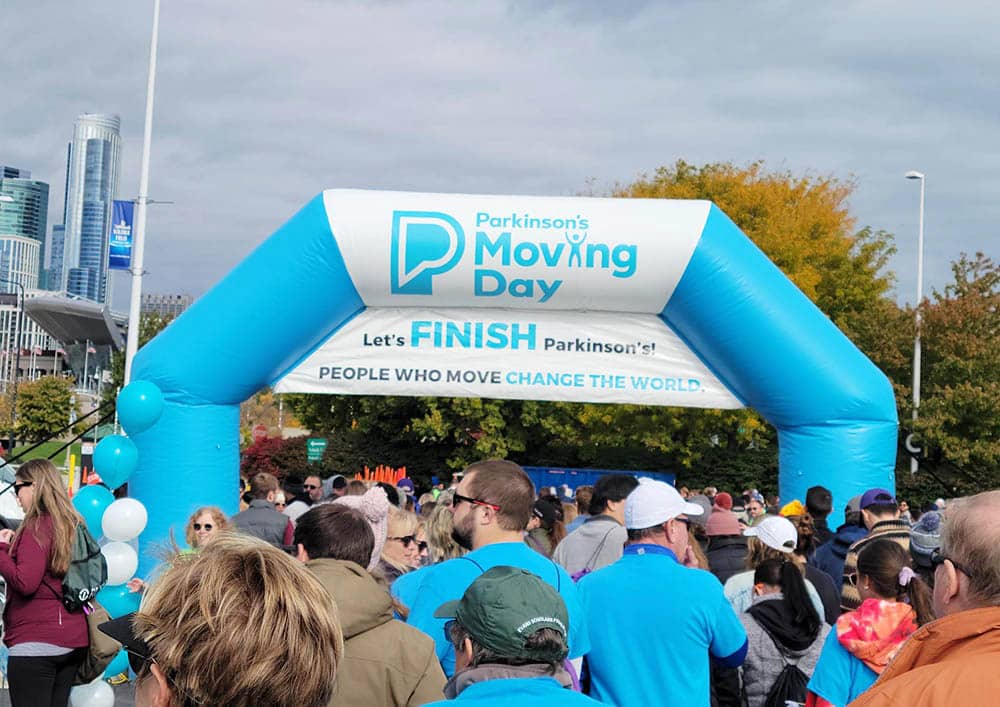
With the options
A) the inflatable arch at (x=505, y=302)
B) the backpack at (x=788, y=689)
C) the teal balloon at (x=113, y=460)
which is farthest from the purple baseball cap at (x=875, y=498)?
the teal balloon at (x=113, y=460)

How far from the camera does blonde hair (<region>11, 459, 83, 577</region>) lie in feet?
15.1

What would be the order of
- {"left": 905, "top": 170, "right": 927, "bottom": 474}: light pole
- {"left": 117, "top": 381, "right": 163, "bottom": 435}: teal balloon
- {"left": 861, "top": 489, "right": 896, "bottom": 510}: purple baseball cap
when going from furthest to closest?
{"left": 905, "top": 170, "right": 927, "bottom": 474}: light pole, {"left": 117, "top": 381, "right": 163, "bottom": 435}: teal balloon, {"left": 861, "top": 489, "right": 896, "bottom": 510}: purple baseball cap

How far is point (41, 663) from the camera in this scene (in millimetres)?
4637

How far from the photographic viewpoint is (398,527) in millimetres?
5430

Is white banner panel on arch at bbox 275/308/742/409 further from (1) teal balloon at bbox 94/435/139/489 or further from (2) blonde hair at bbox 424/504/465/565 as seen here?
(2) blonde hair at bbox 424/504/465/565

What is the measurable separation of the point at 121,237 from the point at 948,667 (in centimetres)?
1243

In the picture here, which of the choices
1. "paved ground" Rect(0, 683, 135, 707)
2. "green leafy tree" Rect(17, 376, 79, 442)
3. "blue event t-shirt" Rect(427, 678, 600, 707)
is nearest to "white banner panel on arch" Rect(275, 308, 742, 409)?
"paved ground" Rect(0, 683, 135, 707)

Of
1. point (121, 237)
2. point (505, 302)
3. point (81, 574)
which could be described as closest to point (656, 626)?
point (81, 574)

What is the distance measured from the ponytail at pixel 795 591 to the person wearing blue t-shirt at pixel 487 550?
2.87ft

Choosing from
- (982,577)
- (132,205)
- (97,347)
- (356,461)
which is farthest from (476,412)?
(97,347)

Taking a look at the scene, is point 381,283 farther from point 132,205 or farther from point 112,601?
point 132,205

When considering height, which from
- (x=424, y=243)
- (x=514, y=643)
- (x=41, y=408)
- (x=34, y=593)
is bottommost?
(x=41, y=408)

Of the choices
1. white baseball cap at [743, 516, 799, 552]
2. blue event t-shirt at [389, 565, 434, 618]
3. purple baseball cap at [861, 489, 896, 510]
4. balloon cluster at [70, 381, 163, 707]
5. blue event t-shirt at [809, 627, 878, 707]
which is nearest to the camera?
blue event t-shirt at [809, 627, 878, 707]

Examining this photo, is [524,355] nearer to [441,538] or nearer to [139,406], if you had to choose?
[139,406]
